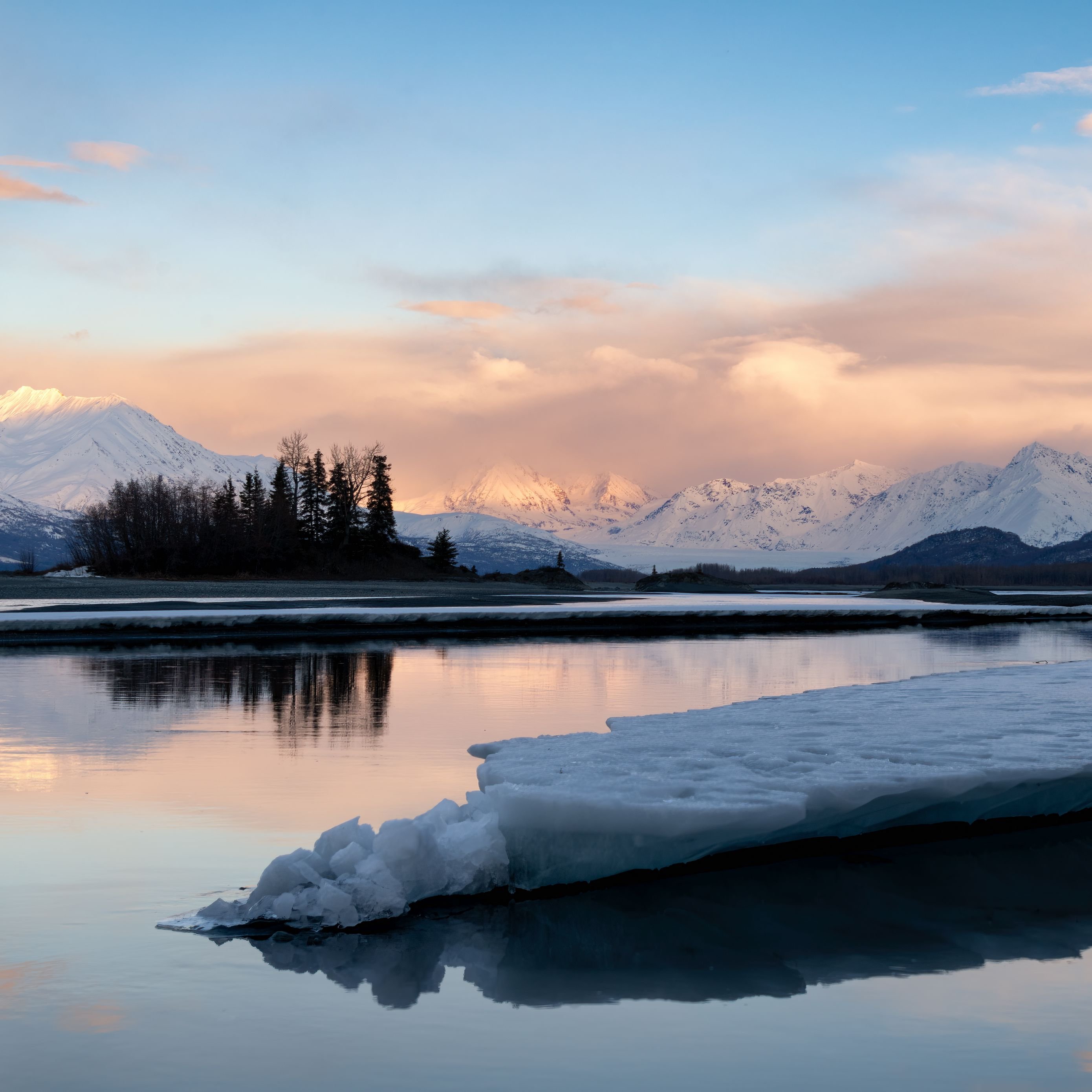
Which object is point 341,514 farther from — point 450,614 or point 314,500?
point 450,614

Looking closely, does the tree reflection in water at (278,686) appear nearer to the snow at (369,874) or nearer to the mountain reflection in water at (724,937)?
the snow at (369,874)

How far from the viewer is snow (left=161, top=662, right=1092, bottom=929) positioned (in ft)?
29.5

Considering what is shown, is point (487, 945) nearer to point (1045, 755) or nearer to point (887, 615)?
point (1045, 755)

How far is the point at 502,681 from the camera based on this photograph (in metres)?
26.7

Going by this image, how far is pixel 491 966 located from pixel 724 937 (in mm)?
1829

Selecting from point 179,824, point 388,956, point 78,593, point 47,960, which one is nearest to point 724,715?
point 179,824

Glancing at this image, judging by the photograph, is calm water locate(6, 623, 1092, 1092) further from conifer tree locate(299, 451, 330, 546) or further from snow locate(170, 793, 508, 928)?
conifer tree locate(299, 451, 330, 546)

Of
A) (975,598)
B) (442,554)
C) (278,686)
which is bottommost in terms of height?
(975,598)

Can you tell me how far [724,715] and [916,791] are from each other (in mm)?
5569

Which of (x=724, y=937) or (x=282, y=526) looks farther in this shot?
(x=282, y=526)

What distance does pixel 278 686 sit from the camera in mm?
24484

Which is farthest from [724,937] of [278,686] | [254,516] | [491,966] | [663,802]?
[254,516]

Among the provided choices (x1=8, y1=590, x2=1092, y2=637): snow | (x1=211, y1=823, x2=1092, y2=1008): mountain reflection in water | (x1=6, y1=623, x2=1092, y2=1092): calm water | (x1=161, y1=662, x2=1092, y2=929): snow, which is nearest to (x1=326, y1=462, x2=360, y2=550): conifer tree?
(x1=8, y1=590, x2=1092, y2=637): snow

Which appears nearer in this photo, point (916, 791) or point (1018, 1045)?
point (1018, 1045)
